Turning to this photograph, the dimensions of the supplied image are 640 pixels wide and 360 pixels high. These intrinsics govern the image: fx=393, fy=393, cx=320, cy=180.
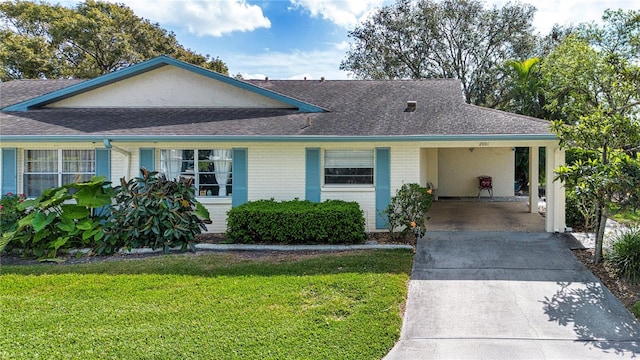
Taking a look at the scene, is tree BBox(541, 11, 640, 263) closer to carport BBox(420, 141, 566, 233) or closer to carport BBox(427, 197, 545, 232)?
carport BBox(420, 141, 566, 233)

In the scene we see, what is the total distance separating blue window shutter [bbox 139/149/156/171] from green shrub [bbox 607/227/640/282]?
10186 millimetres

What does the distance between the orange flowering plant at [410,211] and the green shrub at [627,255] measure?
353cm

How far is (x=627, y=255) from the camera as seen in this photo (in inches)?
266

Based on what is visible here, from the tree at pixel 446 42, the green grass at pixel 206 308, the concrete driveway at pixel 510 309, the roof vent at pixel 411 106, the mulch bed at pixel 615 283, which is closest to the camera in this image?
the green grass at pixel 206 308

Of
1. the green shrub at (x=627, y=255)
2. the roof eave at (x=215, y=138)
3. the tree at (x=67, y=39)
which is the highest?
the tree at (x=67, y=39)

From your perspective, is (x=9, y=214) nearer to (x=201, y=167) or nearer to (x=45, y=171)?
(x=45, y=171)

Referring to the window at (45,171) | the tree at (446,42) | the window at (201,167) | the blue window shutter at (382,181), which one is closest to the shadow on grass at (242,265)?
the blue window shutter at (382,181)

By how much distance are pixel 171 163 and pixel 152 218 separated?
2.15 meters

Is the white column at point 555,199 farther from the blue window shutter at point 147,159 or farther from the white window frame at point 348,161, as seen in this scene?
the blue window shutter at point 147,159

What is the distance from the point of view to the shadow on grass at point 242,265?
7.05 m

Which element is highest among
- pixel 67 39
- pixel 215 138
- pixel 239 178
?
pixel 67 39

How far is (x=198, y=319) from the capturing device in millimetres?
5129

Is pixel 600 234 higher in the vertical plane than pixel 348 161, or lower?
lower

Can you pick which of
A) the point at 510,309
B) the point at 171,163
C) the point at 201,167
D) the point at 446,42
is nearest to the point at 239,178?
the point at 201,167
